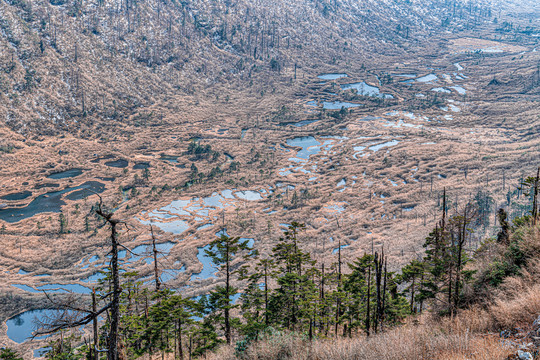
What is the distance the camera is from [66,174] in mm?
80312

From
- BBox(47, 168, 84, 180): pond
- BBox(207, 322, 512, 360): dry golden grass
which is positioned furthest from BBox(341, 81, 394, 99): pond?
BBox(207, 322, 512, 360): dry golden grass

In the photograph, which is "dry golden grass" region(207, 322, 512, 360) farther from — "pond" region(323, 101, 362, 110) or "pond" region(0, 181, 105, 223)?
"pond" region(323, 101, 362, 110)

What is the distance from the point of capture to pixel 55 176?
79.2 metres

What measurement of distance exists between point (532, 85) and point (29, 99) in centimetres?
16250

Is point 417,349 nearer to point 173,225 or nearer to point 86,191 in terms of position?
point 173,225


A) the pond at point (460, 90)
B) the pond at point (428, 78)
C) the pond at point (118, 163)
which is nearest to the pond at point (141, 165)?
the pond at point (118, 163)

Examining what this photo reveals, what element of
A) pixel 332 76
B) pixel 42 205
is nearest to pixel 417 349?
pixel 42 205

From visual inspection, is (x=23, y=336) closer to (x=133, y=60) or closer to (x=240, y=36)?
(x=133, y=60)

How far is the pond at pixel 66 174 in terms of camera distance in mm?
79031

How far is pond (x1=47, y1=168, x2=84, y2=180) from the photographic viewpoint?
79031 millimetres

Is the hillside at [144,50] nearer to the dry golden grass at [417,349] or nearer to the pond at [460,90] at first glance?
the pond at [460,90]

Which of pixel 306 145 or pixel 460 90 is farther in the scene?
pixel 460 90

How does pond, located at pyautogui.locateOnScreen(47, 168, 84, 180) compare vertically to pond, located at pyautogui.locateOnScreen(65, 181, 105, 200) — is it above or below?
above

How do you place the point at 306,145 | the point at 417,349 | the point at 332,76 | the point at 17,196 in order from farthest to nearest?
1. the point at 332,76
2. the point at 306,145
3. the point at 17,196
4. the point at 417,349
